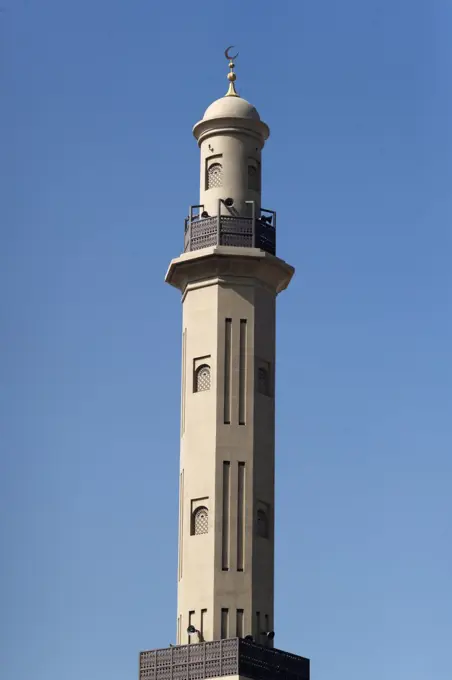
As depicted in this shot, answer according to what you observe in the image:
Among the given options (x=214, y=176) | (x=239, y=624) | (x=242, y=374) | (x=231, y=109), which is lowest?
(x=239, y=624)

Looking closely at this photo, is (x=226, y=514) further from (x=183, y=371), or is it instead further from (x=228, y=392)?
(x=183, y=371)

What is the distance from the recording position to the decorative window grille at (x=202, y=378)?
61.7m

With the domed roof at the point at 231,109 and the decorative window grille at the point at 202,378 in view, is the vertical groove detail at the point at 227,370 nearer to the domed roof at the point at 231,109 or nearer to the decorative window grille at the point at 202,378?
the decorative window grille at the point at 202,378

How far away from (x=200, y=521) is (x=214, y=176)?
1049cm

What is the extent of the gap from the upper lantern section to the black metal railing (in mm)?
2728

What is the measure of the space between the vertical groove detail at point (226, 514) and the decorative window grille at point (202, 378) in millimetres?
2460

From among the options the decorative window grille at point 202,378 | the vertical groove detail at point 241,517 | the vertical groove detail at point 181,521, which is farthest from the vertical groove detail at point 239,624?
the decorative window grille at point 202,378

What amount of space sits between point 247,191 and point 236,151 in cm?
123

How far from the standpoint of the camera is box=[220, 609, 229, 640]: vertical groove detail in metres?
58.8

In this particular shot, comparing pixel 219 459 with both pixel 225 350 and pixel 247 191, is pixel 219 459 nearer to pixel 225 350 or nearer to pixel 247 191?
pixel 225 350

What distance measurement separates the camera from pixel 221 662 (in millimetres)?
57688

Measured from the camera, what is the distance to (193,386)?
Answer: 203ft

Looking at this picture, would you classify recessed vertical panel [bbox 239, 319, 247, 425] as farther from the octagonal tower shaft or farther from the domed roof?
the domed roof

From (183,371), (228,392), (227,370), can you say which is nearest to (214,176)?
(183,371)
